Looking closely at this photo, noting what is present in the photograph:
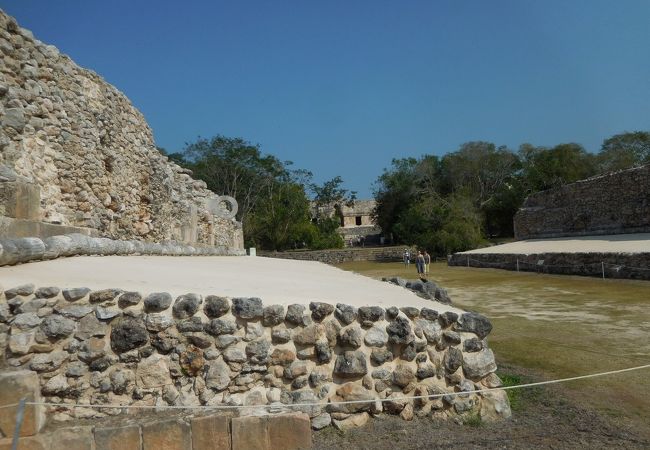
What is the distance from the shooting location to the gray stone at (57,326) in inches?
108

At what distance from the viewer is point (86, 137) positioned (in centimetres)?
667

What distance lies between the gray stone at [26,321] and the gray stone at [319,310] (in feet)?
5.38

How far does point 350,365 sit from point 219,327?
89 centimetres

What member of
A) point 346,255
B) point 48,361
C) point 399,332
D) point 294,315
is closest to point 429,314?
point 399,332

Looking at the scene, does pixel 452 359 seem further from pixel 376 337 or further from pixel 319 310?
pixel 319 310

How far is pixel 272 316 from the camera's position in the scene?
Answer: 10.2 feet

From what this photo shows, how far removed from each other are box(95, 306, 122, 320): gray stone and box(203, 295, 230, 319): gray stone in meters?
0.52

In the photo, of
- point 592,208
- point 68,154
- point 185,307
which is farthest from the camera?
point 592,208

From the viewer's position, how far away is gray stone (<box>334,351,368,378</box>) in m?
3.13

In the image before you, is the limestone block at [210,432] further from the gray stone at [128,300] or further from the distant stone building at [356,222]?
the distant stone building at [356,222]

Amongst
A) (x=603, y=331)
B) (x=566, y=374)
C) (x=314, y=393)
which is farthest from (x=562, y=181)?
(x=314, y=393)

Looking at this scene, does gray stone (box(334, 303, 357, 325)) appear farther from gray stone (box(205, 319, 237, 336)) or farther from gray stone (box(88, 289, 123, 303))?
gray stone (box(88, 289, 123, 303))

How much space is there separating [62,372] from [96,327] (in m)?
0.30

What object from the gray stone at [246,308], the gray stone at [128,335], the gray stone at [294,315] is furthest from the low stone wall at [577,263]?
the gray stone at [128,335]
